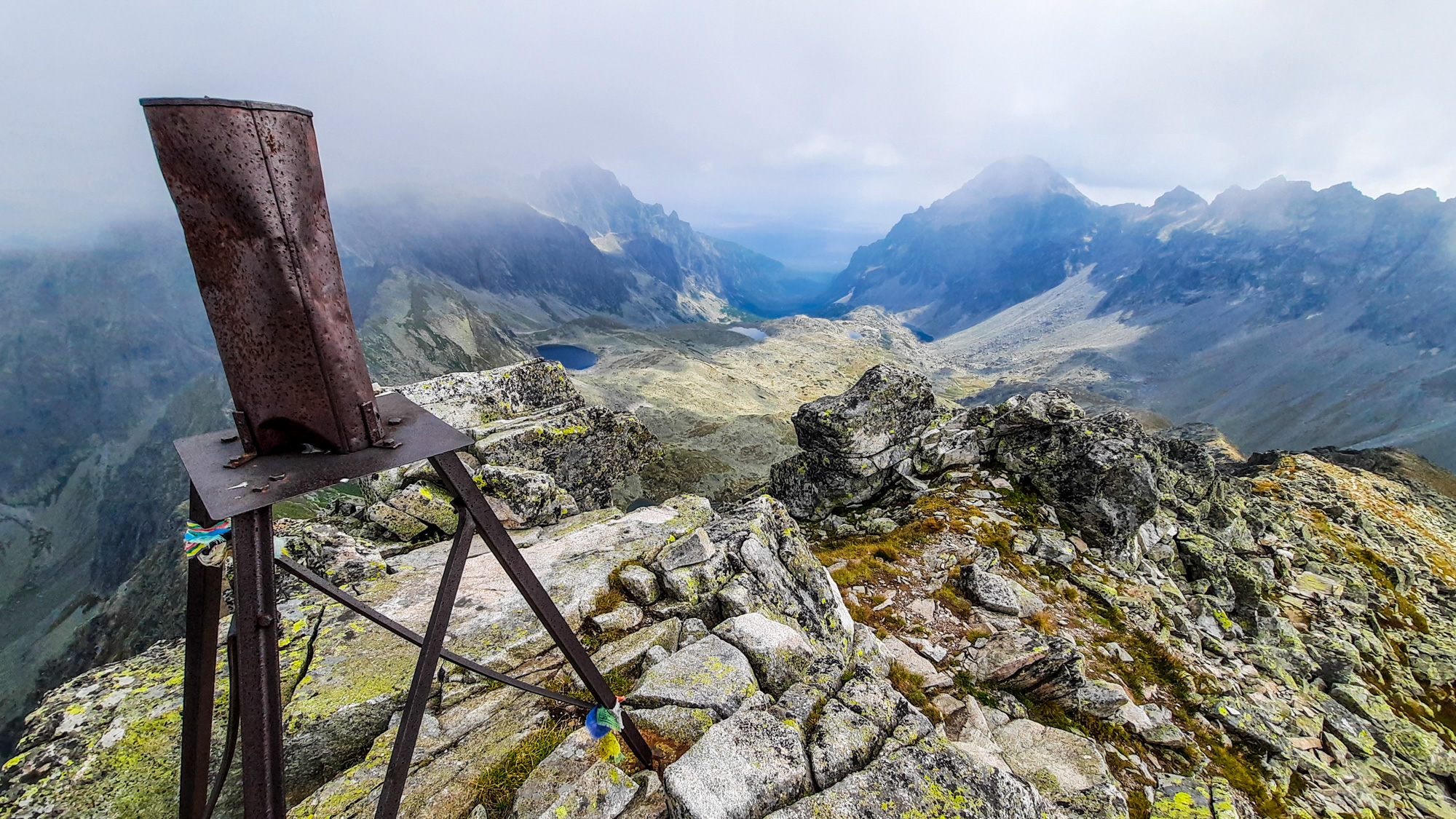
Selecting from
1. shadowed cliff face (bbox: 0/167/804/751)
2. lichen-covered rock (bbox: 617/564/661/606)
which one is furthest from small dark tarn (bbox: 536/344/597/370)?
lichen-covered rock (bbox: 617/564/661/606)

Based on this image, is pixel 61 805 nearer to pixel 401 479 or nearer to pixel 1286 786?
pixel 401 479

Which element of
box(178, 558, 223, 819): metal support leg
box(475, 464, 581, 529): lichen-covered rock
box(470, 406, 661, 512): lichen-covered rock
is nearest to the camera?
box(178, 558, 223, 819): metal support leg

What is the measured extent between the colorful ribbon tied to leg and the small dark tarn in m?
162

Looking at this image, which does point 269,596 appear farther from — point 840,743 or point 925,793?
point 925,793

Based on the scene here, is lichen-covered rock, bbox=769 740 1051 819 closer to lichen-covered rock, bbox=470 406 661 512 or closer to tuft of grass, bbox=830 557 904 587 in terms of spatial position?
tuft of grass, bbox=830 557 904 587

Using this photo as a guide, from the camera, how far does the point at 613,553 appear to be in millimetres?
11969

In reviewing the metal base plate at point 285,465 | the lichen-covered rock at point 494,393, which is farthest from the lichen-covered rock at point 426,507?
the metal base plate at point 285,465

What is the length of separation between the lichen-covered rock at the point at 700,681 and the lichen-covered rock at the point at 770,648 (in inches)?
8.9

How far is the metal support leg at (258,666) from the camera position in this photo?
11.6 feet

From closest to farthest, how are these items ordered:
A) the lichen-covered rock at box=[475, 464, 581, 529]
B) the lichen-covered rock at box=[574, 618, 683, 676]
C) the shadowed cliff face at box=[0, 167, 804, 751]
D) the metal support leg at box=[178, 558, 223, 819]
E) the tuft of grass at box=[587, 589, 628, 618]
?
the metal support leg at box=[178, 558, 223, 819], the lichen-covered rock at box=[574, 618, 683, 676], the tuft of grass at box=[587, 589, 628, 618], the lichen-covered rock at box=[475, 464, 581, 529], the shadowed cliff face at box=[0, 167, 804, 751]

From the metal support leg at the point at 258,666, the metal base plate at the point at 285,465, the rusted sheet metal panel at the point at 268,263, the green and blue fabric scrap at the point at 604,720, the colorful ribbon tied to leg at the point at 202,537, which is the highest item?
the rusted sheet metal panel at the point at 268,263

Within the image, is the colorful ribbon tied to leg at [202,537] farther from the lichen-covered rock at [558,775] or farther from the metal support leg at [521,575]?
the lichen-covered rock at [558,775]

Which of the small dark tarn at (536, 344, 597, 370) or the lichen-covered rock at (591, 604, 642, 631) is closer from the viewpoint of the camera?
the lichen-covered rock at (591, 604, 642, 631)

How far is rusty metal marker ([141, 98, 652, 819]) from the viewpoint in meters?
3.57
